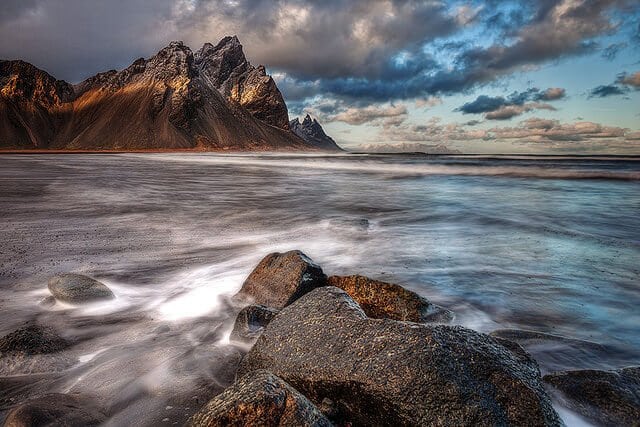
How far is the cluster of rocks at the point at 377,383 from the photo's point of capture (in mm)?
2197

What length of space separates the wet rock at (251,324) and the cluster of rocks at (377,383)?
0.71 metres

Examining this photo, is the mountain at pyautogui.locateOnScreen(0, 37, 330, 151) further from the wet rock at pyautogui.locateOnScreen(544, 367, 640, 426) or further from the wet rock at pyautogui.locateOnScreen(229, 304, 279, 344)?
the wet rock at pyautogui.locateOnScreen(544, 367, 640, 426)

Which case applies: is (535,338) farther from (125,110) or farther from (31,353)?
(125,110)

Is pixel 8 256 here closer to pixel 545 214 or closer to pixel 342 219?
pixel 342 219

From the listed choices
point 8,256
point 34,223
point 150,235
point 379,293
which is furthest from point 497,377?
point 34,223

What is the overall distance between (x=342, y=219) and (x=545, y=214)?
7840 mm

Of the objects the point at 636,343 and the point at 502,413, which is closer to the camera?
the point at 502,413

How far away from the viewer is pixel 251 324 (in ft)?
13.9

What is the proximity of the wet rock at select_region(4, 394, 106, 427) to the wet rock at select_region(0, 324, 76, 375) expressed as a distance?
71 centimetres

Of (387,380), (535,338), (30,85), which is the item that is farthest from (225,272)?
(30,85)

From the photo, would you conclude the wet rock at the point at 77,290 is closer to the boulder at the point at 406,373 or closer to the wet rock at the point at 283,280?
the wet rock at the point at 283,280

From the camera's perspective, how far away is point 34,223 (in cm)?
1051

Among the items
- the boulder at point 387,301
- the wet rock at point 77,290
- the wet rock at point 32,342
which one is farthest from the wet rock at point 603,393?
the wet rock at point 77,290

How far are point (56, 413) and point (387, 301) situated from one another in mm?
3064
